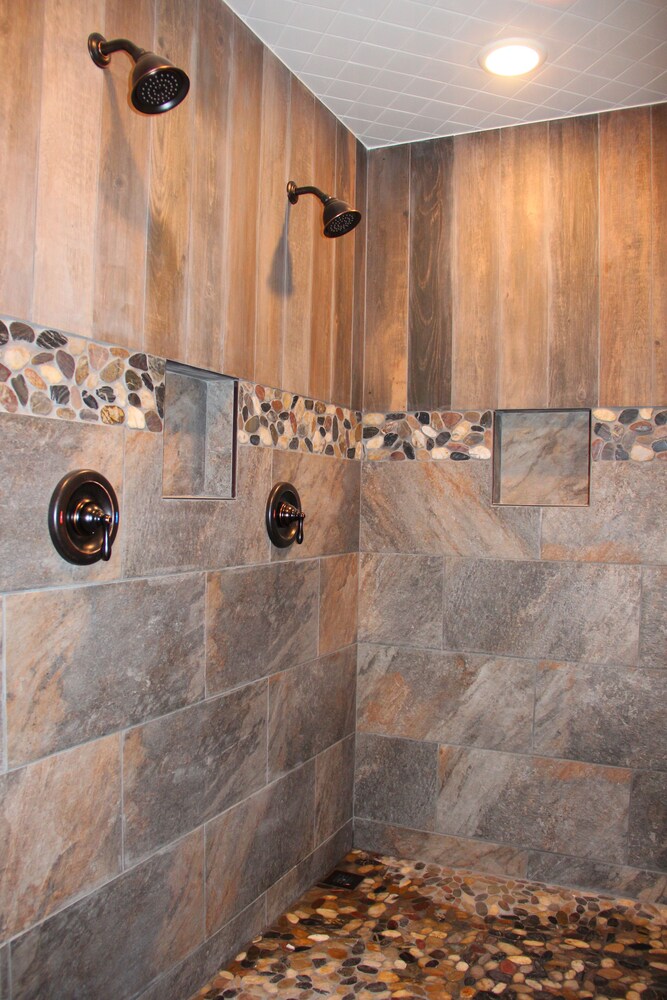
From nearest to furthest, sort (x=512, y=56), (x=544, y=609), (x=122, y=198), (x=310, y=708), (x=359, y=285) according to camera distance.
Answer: (x=122, y=198) < (x=512, y=56) < (x=310, y=708) < (x=544, y=609) < (x=359, y=285)

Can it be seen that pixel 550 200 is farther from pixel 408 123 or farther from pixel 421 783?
pixel 421 783

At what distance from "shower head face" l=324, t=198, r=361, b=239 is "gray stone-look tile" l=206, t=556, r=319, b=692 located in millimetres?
941

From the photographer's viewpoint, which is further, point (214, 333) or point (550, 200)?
point (550, 200)

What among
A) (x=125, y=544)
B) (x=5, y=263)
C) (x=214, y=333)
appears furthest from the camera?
(x=214, y=333)

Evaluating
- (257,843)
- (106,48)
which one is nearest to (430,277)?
(106,48)

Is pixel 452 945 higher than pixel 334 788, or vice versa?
pixel 334 788

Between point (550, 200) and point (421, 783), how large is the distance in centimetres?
196

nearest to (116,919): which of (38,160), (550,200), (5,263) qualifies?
(5,263)

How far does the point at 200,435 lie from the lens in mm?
2035

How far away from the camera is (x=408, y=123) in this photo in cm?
257

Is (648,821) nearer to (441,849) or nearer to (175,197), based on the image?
(441,849)

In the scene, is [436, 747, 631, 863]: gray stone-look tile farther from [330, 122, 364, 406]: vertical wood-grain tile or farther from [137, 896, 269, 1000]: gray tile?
[330, 122, 364, 406]: vertical wood-grain tile

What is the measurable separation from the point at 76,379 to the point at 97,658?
0.54 meters

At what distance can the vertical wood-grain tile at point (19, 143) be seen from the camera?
1290 mm
